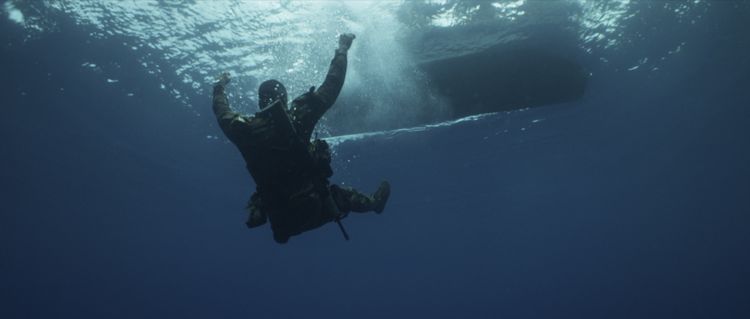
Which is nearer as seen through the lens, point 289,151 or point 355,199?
point 289,151

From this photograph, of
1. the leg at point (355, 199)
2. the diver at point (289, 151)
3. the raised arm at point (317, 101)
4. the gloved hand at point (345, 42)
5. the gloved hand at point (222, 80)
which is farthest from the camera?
the leg at point (355, 199)

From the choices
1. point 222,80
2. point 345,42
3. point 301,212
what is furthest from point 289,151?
point 222,80

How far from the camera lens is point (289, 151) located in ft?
14.4

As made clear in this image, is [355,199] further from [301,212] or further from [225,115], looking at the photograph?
[225,115]

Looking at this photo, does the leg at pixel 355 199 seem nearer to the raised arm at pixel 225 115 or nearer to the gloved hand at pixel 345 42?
the raised arm at pixel 225 115

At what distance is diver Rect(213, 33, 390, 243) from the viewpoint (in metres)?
4.32

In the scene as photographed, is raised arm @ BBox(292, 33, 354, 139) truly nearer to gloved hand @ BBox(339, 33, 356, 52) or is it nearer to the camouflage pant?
gloved hand @ BBox(339, 33, 356, 52)

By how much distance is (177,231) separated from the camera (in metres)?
48.8

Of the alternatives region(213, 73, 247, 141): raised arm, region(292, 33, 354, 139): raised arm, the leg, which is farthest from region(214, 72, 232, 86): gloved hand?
the leg

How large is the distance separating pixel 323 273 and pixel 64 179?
8108cm

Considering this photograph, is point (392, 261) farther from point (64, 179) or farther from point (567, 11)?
point (567, 11)

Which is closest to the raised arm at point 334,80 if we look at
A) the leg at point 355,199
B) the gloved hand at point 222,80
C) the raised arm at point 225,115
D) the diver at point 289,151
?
the diver at point 289,151

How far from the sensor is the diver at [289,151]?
4.32 meters

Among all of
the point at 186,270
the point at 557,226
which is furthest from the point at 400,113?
the point at 186,270
